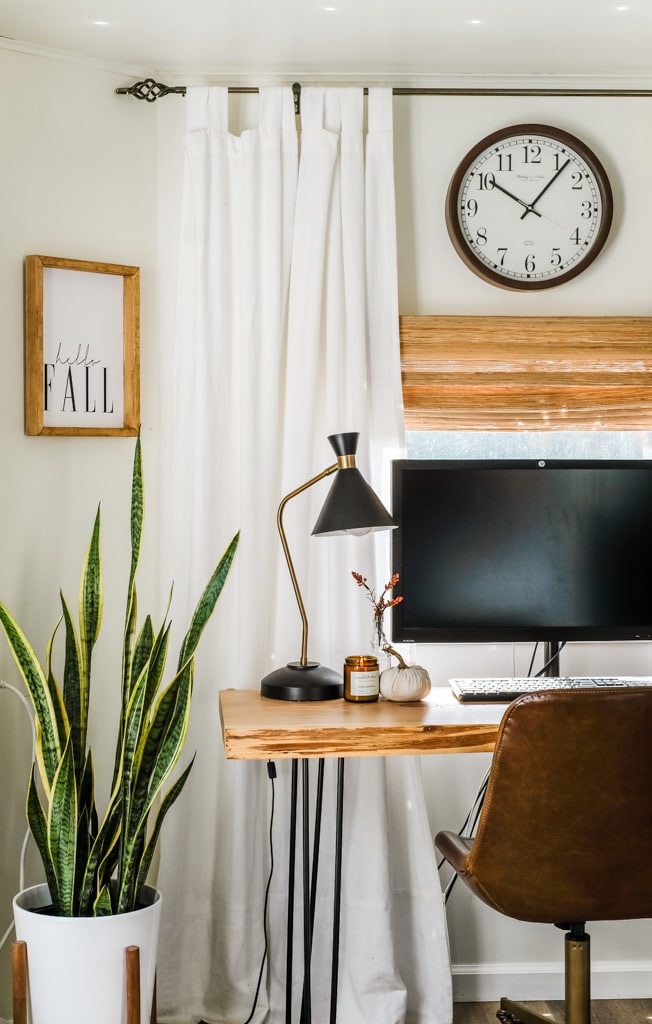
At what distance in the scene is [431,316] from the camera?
2807 mm

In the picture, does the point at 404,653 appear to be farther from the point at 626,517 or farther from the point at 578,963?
the point at 578,963

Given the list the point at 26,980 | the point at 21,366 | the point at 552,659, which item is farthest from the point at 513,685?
the point at 21,366

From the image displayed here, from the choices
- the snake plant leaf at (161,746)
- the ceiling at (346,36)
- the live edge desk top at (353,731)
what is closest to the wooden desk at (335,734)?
the live edge desk top at (353,731)

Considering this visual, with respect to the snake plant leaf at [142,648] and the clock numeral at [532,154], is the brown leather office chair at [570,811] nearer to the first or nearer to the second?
the snake plant leaf at [142,648]

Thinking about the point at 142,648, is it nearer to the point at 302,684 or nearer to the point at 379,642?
the point at 302,684

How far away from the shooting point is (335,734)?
6.98 ft

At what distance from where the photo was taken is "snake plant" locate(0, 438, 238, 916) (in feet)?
7.06

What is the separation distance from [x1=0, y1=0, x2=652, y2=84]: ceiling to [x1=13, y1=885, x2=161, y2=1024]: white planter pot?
6.98ft

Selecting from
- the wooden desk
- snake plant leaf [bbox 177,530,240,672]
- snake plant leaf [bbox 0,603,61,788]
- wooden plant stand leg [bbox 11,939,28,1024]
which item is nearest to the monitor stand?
the wooden desk

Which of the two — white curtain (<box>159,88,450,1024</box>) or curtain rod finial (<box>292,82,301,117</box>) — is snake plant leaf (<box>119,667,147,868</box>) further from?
curtain rod finial (<box>292,82,301,117</box>)

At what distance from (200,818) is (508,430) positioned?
1402mm

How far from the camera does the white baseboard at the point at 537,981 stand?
9.27ft

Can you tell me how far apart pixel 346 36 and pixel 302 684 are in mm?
1678

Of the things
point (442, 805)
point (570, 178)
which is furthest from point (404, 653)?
point (570, 178)
